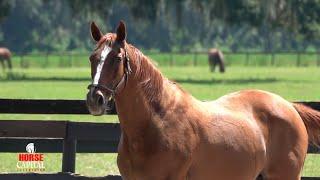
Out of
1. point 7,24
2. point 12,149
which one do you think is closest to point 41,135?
point 12,149

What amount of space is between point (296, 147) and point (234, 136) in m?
0.71

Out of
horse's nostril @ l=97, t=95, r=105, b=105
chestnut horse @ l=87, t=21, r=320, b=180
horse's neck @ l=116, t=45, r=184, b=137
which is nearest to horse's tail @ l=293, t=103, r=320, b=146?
chestnut horse @ l=87, t=21, r=320, b=180

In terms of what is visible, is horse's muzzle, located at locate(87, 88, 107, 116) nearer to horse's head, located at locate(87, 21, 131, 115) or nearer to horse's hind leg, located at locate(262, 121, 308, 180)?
horse's head, located at locate(87, 21, 131, 115)

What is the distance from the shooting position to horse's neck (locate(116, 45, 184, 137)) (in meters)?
5.93

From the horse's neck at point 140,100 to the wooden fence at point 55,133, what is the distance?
3.36m

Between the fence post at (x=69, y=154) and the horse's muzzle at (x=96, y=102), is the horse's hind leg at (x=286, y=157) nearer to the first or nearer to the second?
the horse's muzzle at (x=96, y=102)

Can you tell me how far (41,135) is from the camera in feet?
31.4

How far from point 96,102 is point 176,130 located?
85cm

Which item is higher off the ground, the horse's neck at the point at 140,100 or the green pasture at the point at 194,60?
the horse's neck at the point at 140,100

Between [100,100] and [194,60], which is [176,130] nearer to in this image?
[100,100]

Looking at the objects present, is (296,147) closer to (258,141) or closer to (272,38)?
(258,141)

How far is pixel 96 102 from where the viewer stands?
5.42 metres

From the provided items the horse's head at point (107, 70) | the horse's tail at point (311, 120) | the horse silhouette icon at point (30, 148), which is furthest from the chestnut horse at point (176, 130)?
the horse silhouette icon at point (30, 148)

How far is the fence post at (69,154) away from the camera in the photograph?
9.48m
